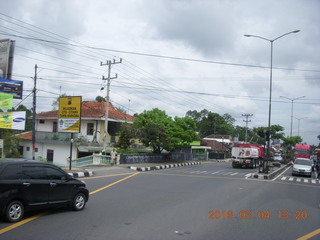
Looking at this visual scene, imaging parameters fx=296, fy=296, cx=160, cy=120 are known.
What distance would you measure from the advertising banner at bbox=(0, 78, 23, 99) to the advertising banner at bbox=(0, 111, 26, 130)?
4.98 ft

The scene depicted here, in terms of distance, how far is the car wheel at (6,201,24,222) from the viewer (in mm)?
6605

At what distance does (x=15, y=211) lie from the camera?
6781 millimetres

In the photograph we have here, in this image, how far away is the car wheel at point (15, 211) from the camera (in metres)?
6.61

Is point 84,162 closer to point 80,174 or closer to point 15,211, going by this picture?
point 80,174

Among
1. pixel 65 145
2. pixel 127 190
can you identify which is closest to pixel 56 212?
pixel 127 190

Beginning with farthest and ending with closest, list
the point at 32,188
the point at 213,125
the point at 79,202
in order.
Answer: the point at 213,125, the point at 79,202, the point at 32,188

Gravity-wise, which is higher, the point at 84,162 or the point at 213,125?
the point at 213,125

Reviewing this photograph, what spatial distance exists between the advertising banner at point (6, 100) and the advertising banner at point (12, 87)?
0.88m

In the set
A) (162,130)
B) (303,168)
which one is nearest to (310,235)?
(303,168)

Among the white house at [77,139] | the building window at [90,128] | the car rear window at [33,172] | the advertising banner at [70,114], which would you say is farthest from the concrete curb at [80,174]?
the building window at [90,128]
